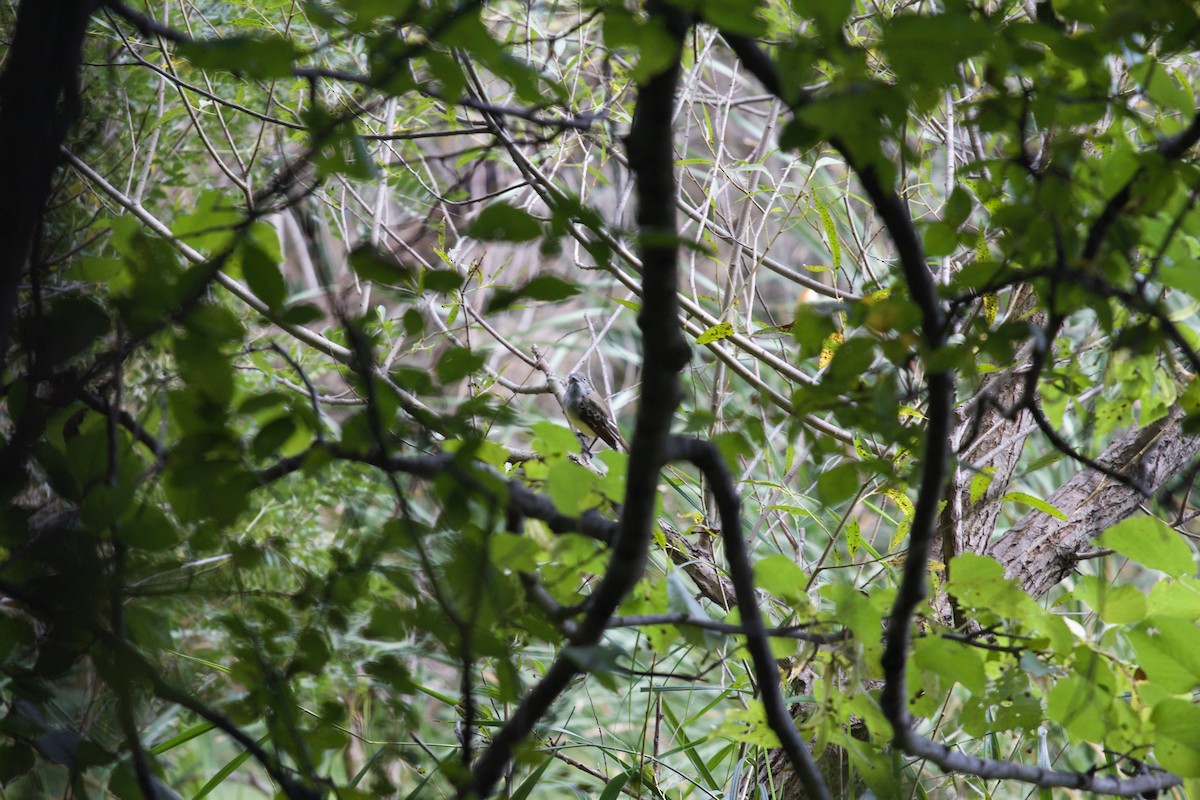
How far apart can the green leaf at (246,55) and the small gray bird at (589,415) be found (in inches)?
28.8

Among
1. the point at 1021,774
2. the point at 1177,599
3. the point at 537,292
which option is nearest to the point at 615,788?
the point at 1021,774

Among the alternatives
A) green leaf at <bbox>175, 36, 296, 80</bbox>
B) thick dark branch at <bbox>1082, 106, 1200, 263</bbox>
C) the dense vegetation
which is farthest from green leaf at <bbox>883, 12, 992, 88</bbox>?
green leaf at <bbox>175, 36, 296, 80</bbox>

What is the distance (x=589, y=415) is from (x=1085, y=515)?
1.80 ft

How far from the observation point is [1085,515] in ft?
3.25

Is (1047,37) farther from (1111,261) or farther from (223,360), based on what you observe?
(223,360)

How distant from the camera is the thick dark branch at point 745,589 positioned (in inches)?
18.1

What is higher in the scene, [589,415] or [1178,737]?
[589,415]

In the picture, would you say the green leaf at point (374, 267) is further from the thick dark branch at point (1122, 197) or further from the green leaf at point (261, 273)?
the thick dark branch at point (1122, 197)

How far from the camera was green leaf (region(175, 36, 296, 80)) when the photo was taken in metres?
0.32

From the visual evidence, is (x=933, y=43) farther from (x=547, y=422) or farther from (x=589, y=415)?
(x=589, y=415)

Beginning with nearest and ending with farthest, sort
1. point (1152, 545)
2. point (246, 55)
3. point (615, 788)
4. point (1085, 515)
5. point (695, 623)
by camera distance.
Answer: point (246, 55), point (695, 623), point (1152, 545), point (615, 788), point (1085, 515)

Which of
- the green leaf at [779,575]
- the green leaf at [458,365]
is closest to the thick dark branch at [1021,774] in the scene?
the green leaf at [779,575]

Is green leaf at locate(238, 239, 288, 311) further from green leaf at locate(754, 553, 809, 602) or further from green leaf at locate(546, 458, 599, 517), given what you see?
green leaf at locate(754, 553, 809, 602)

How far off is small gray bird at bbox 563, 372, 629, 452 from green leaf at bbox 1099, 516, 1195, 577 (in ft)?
1.91
